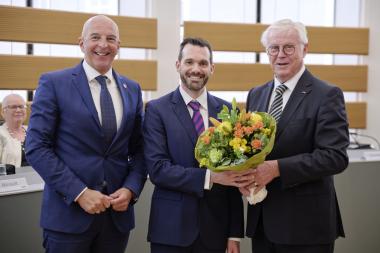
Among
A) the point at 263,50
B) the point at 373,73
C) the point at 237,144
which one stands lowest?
the point at 237,144

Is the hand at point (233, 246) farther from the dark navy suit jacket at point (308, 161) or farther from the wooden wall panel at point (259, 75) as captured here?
the wooden wall panel at point (259, 75)

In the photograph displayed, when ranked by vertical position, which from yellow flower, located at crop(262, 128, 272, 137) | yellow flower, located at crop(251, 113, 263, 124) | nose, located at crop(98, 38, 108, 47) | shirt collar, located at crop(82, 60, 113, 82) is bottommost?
yellow flower, located at crop(262, 128, 272, 137)

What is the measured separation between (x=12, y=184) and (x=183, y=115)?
1041 mm

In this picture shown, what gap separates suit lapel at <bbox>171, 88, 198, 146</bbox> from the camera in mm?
2193

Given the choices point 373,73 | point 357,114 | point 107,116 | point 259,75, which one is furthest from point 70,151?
point 373,73

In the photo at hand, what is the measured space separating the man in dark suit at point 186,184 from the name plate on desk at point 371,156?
71.4 inches

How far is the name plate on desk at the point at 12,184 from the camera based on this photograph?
8.13ft

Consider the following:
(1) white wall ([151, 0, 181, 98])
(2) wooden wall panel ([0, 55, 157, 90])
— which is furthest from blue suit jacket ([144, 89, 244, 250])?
(1) white wall ([151, 0, 181, 98])

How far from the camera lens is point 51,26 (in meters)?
5.69

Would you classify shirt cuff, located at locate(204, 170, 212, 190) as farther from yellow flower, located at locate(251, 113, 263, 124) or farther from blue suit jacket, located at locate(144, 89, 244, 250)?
yellow flower, located at locate(251, 113, 263, 124)

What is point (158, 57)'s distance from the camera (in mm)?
6238

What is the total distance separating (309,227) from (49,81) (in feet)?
4.47

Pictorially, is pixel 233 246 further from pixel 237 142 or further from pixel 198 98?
pixel 198 98

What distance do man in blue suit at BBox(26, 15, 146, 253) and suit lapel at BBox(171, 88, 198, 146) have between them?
226mm
